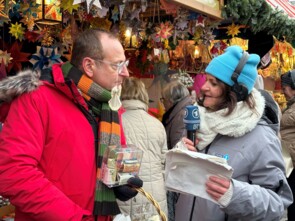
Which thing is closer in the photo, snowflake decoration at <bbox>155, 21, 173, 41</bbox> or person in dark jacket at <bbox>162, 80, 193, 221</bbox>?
person in dark jacket at <bbox>162, 80, 193, 221</bbox>

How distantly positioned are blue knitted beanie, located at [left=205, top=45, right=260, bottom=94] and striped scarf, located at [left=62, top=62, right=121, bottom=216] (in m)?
0.61

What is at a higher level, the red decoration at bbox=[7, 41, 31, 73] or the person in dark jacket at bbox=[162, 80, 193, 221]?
A: the red decoration at bbox=[7, 41, 31, 73]

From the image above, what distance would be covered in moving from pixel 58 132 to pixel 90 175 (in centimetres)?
28

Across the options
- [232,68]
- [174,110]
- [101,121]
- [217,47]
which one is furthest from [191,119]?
[217,47]

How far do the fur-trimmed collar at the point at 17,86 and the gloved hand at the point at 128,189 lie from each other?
673 millimetres

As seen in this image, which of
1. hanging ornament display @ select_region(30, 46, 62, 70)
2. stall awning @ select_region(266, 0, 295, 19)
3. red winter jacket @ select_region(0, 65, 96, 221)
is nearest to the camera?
red winter jacket @ select_region(0, 65, 96, 221)

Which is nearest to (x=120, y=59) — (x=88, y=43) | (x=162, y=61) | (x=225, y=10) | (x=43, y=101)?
(x=88, y=43)

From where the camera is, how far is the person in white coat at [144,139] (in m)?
3.00

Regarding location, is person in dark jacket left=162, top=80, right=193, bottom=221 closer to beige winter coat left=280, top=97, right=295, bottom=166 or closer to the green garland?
the green garland

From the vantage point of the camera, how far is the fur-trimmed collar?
1719mm

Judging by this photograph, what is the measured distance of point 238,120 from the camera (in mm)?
1882

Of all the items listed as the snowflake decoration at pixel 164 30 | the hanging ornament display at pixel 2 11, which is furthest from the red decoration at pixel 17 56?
the snowflake decoration at pixel 164 30

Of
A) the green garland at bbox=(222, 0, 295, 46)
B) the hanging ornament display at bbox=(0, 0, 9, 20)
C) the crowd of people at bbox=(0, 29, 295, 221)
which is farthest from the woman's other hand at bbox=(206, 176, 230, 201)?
the green garland at bbox=(222, 0, 295, 46)

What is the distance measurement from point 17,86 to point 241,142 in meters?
1.18
